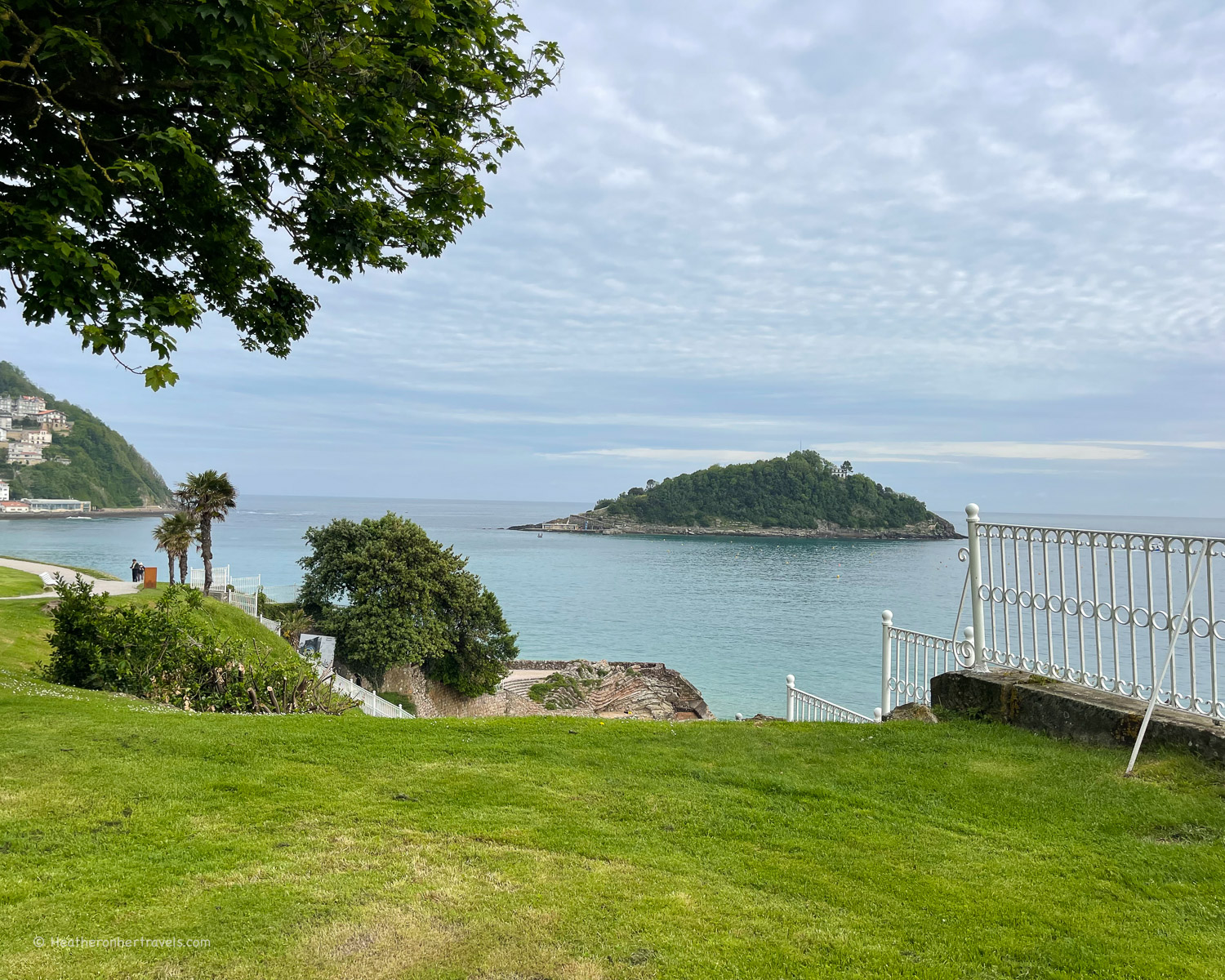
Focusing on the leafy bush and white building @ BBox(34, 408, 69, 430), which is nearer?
the leafy bush

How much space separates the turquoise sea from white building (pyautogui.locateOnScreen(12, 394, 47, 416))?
26689 millimetres

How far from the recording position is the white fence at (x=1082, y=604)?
4762 millimetres

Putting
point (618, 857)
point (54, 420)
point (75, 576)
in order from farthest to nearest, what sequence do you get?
point (54, 420) → point (75, 576) → point (618, 857)

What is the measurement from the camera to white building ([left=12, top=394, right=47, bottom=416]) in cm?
17100

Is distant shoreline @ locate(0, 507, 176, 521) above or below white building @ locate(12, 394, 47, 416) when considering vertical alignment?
below

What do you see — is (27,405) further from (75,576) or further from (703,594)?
(75,576)

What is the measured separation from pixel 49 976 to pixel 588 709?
104 feet

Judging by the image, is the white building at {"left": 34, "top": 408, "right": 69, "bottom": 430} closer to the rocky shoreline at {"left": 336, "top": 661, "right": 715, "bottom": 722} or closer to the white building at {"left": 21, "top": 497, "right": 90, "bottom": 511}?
the white building at {"left": 21, "top": 497, "right": 90, "bottom": 511}

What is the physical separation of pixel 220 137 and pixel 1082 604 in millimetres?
7622

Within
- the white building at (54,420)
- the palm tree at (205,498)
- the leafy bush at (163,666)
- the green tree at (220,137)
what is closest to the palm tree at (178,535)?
the palm tree at (205,498)

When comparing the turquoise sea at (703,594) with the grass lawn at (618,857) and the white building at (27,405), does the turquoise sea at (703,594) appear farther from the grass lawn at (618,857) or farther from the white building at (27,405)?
the grass lawn at (618,857)

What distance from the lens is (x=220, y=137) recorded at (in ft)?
18.4

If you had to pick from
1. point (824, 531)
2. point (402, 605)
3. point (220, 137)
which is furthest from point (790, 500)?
point (220, 137)

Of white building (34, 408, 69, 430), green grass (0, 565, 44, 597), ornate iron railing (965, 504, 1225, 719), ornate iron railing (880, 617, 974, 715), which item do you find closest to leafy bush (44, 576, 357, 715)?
ornate iron railing (880, 617, 974, 715)
